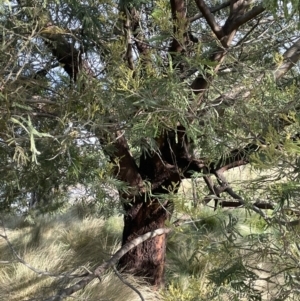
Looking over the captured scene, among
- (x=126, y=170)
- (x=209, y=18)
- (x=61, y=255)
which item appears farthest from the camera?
(x=61, y=255)

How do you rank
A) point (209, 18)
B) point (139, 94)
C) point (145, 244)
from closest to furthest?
1. point (139, 94)
2. point (209, 18)
3. point (145, 244)

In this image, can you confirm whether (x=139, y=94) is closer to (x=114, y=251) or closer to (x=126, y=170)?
(x=126, y=170)

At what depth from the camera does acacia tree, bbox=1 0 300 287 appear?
4.76 feet

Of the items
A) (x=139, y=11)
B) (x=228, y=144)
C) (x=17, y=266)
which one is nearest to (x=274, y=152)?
(x=228, y=144)

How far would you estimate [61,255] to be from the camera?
3.03m

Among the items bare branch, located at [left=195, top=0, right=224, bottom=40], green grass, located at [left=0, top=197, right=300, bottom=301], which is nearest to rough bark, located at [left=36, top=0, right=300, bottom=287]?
bare branch, located at [left=195, top=0, right=224, bottom=40]

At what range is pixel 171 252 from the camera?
327cm

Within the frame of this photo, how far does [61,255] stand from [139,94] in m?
1.93

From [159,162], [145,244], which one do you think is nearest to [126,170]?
[159,162]

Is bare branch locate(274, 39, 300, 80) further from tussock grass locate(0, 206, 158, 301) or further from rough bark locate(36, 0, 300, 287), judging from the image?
tussock grass locate(0, 206, 158, 301)

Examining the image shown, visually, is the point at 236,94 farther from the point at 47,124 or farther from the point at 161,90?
the point at 47,124

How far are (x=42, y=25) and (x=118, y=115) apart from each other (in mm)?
412

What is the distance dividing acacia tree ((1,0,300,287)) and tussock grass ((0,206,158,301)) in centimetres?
50

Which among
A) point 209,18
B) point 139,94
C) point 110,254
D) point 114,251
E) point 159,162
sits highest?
point 209,18
